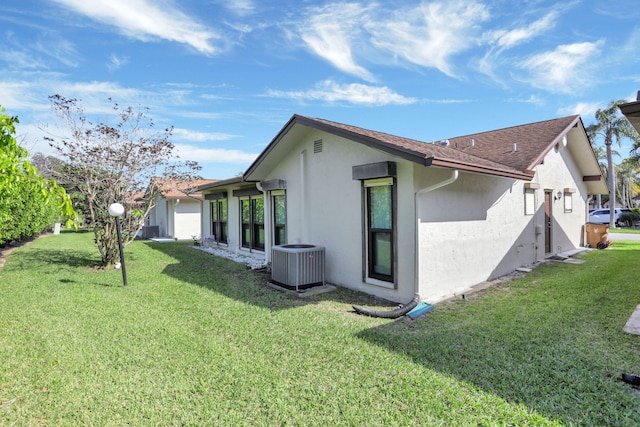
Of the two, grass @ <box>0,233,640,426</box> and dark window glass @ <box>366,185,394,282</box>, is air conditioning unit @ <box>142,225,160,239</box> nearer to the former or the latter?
grass @ <box>0,233,640,426</box>

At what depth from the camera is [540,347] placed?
14.4 feet

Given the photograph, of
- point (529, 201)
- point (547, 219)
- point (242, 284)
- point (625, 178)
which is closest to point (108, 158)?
point (242, 284)

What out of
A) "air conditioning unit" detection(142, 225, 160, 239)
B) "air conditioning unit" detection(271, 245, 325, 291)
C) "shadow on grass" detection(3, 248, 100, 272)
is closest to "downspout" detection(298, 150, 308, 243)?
"air conditioning unit" detection(271, 245, 325, 291)

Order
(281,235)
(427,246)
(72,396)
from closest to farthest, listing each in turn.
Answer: (72,396) < (427,246) < (281,235)

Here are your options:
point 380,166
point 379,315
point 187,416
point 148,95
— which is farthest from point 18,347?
point 148,95

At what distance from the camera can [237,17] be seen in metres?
9.57

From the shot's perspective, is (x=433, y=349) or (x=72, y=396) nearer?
(x=72, y=396)

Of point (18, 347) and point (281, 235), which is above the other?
point (281, 235)

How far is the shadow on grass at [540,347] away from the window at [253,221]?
25.0 feet

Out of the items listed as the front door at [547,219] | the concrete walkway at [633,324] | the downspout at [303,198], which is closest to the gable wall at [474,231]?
the front door at [547,219]

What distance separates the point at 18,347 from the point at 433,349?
5644 millimetres

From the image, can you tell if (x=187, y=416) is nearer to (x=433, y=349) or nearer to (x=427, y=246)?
(x=433, y=349)

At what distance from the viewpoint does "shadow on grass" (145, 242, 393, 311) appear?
270 inches

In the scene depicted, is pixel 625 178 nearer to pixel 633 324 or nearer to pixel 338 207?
pixel 633 324
